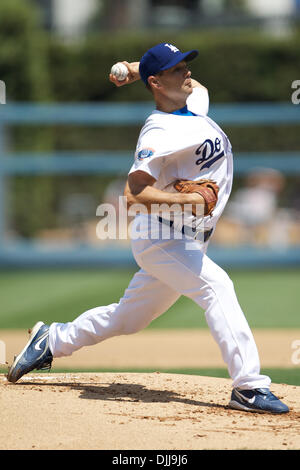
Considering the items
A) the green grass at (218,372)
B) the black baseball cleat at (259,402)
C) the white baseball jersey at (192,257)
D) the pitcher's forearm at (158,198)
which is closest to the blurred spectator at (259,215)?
the green grass at (218,372)

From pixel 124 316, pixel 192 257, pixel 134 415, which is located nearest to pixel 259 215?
pixel 124 316

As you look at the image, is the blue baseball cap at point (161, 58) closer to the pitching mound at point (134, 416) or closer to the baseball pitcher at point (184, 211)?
the baseball pitcher at point (184, 211)

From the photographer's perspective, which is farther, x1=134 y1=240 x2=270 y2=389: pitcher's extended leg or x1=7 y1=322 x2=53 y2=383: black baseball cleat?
x1=7 y1=322 x2=53 y2=383: black baseball cleat

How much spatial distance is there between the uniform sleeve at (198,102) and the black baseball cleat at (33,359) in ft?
4.77

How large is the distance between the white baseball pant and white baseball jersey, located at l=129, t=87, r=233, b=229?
20 cm

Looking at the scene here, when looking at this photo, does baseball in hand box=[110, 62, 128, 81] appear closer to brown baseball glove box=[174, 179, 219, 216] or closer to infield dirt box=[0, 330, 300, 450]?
brown baseball glove box=[174, 179, 219, 216]

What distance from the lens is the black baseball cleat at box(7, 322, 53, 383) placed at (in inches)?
177

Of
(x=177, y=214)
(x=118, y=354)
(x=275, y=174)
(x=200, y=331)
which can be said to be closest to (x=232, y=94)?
(x=275, y=174)

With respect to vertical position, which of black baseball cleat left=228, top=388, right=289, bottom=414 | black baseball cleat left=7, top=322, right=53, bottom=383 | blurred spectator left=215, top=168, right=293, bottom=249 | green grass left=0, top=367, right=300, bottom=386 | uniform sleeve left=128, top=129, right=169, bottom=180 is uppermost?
uniform sleeve left=128, top=129, right=169, bottom=180

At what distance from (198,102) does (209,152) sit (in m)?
0.45

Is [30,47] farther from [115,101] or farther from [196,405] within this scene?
[196,405]

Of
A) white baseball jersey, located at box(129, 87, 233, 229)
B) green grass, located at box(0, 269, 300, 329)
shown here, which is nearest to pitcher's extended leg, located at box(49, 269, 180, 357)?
white baseball jersey, located at box(129, 87, 233, 229)

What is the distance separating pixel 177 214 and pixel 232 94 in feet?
42.8

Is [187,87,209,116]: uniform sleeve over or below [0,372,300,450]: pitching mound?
over
